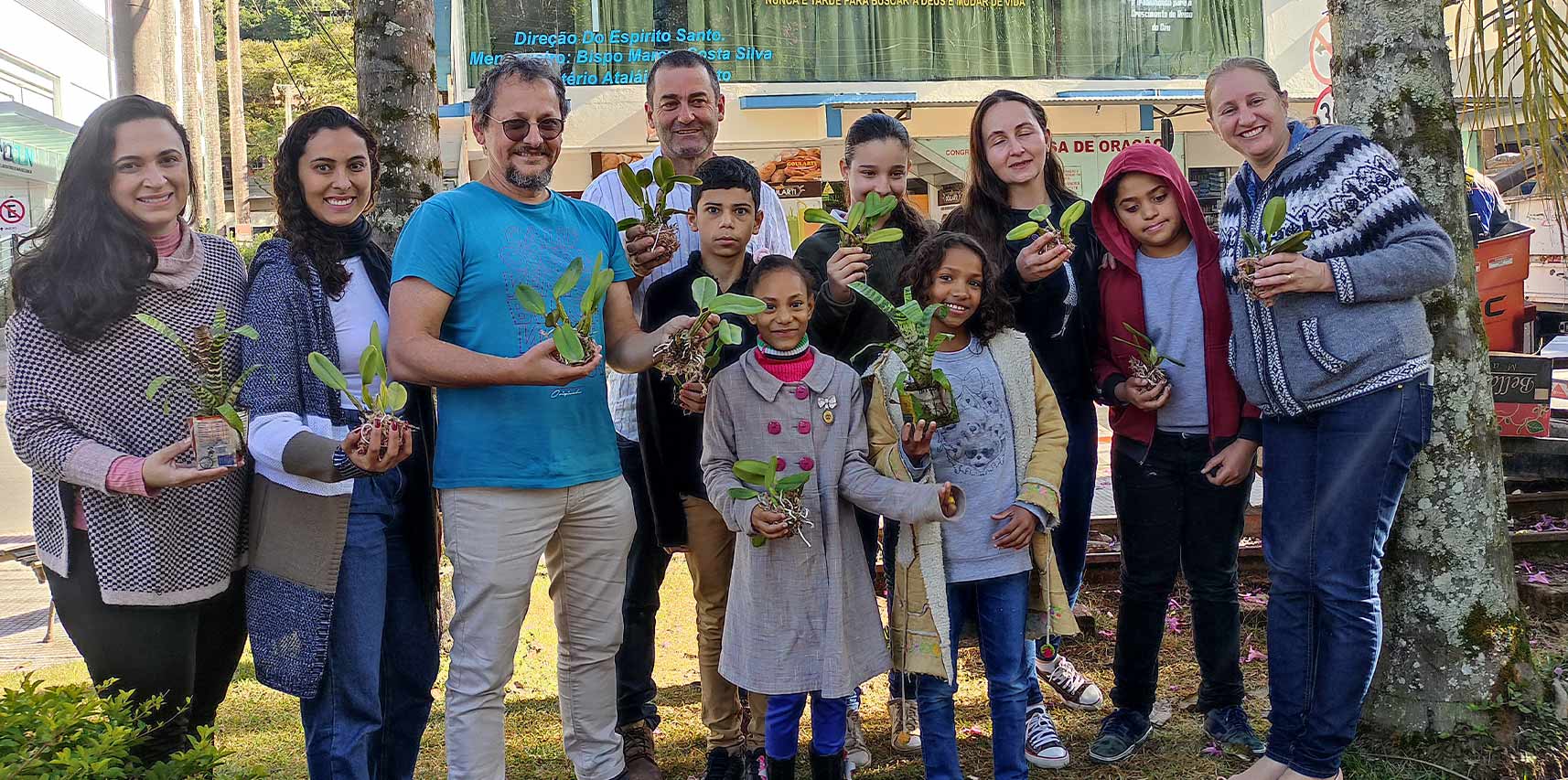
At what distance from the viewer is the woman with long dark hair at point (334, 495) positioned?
271cm

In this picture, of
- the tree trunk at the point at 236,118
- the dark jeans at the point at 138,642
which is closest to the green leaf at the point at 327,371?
the dark jeans at the point at 138,642

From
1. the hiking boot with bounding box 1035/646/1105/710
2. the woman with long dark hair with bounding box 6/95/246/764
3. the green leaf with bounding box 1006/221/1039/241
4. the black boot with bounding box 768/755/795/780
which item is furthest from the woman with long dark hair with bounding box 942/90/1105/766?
the woman with long dark hair with bounding box 6/95/246/764

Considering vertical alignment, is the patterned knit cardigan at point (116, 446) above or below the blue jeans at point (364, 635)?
above

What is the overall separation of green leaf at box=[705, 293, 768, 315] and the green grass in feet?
5.73

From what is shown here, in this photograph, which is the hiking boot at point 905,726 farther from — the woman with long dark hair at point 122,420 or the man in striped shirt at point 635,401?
the woman with long dark hair at point 122,420

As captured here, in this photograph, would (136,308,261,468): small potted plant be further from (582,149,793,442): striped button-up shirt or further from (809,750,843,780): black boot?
(809,750,843,780): black boot

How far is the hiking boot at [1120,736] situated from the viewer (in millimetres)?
3656

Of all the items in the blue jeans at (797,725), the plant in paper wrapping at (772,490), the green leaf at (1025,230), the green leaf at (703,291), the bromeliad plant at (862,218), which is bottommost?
the blue jeans at (797,725)

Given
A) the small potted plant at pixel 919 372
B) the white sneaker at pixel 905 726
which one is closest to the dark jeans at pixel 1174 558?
the white sneaker at pixel 905 726

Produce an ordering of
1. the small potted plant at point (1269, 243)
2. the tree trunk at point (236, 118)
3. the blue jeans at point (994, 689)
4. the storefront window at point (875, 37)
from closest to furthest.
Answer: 1. the small potted plant at point (1269, 243)
2. the blue jeans at point (994, 689)
3. the storefront window at point (875, 37)
4. the tree trunk at point (236, 118)

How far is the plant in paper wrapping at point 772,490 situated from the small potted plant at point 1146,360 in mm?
1185

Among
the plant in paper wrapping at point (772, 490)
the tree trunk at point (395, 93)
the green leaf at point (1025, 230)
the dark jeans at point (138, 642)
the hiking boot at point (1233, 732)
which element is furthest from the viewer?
the tree trunk at point (395, 93)

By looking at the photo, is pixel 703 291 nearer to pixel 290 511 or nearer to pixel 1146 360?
pixel 290 511

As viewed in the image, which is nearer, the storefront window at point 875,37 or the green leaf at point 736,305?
the green leaf at point 736,305
